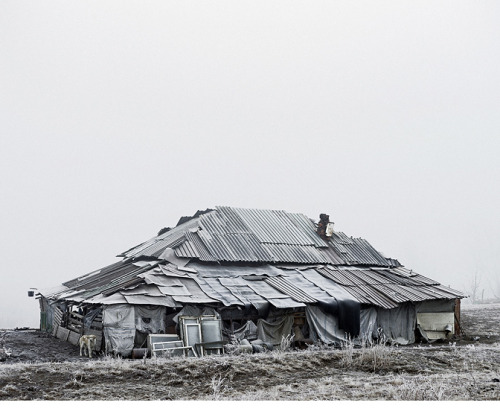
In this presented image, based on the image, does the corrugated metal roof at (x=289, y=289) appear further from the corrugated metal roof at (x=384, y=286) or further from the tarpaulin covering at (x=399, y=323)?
the tarpaulin covering at (x=399, y=323)

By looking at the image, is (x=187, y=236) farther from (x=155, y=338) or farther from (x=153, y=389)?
(x=153, y=389)

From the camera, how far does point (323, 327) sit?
65.4 ft

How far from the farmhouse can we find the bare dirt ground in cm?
397

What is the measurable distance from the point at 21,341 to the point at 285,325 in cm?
975

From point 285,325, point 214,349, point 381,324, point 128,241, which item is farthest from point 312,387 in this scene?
point 128,241

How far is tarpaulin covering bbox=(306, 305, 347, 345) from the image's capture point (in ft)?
64.7

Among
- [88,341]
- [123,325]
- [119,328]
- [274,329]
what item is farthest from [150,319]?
[274,329]

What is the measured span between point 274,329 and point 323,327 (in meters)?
1.95

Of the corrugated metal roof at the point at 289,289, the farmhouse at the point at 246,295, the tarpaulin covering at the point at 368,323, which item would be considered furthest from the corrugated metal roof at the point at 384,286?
the corrugated metal roof at the point at 289,289

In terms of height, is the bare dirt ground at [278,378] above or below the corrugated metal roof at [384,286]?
below

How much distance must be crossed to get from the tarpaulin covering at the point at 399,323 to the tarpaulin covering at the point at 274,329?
4.17m

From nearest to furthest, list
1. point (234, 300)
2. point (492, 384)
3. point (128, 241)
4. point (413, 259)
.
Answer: point (492, 384) < point (234, 300) < point (413, 259) < point (128, 241)

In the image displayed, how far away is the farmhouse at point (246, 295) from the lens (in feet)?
57.2

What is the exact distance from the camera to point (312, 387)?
10195mm
